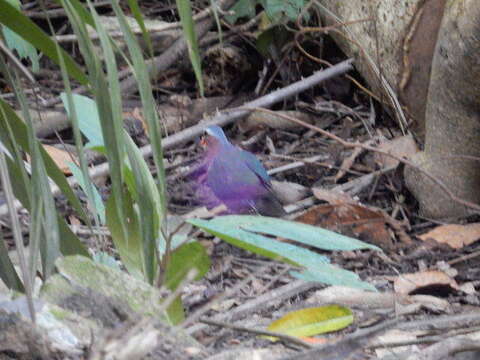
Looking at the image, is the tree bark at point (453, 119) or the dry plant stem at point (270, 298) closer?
the dry plant stem at point (270, 298)

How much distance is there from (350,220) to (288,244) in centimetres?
147

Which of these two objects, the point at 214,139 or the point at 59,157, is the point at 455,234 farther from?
the point at 59,157

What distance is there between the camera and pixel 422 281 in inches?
93.7

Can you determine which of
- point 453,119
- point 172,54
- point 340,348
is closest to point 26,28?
point 340,348

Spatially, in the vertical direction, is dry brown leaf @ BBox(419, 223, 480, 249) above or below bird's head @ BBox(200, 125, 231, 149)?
below

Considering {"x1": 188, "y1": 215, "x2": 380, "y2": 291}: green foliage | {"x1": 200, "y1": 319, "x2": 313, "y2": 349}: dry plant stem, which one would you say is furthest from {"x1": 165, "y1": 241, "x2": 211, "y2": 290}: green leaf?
{"x1": 200, "y1": 319, "x2": 313, "y2": 349}: dry plant stem

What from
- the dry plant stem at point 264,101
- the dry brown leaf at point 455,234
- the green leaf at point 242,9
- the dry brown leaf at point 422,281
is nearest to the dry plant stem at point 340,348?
the dry brown leaf at point 422,281

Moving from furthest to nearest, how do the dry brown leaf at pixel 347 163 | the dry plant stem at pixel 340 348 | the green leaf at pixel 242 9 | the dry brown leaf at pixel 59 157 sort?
the green leaf at pixel 242 9 → the dry brown leaf at pixel 347 163 → the dry brown leaf at pixel 59 157 → the dry plant stem at pixel 340 348

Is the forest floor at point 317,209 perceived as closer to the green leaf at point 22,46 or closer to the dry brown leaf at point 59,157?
the dry brown leaf at point 59,157

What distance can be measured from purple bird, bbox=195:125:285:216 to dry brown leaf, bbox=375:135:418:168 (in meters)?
0.56

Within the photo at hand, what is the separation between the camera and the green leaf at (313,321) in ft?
5.12

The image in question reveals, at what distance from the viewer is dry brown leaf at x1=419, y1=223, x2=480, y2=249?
2.74 metres

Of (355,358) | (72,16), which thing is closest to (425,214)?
(355,358)

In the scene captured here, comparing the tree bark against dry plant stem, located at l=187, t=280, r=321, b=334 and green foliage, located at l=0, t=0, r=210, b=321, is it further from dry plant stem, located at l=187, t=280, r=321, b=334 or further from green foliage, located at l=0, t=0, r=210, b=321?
green foliage, located at l=0, t=0, r=210, b=321
